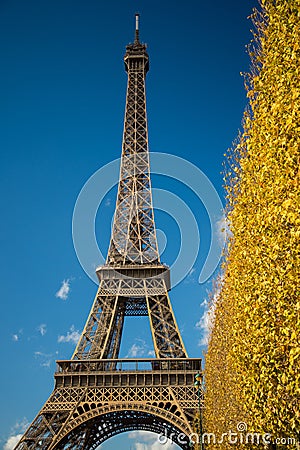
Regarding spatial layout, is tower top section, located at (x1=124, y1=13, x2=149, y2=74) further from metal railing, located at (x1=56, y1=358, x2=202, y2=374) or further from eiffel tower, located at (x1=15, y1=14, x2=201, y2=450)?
metal railing, located at (x1=56, y1=358, x2=202, y2=374)

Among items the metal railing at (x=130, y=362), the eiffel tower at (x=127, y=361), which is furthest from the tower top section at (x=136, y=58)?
the metal railing at (x=130, y=362)

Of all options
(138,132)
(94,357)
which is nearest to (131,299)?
(94,357)

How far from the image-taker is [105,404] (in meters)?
37.3

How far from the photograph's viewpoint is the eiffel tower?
36000 millimetres

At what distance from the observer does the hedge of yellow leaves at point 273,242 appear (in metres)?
9.41

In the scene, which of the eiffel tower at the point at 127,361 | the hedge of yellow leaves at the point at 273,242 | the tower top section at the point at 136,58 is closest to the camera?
the hedge of yellow leaves at the point at 273,242

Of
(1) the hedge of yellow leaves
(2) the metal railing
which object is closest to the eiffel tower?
(2) the metal railing

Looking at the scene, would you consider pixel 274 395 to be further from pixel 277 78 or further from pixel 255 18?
pixel 255 18

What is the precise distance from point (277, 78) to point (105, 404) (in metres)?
32.8

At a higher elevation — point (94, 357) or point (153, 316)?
point (153, 316)

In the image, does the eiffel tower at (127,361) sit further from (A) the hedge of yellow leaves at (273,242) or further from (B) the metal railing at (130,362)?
(A) the hedge of yellow leaves at (273,242)

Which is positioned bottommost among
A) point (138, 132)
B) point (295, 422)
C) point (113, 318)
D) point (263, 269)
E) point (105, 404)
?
point (295, 422)

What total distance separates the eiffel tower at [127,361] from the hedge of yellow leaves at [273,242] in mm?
23609

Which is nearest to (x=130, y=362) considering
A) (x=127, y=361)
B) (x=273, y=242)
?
(x=127, y=361)
